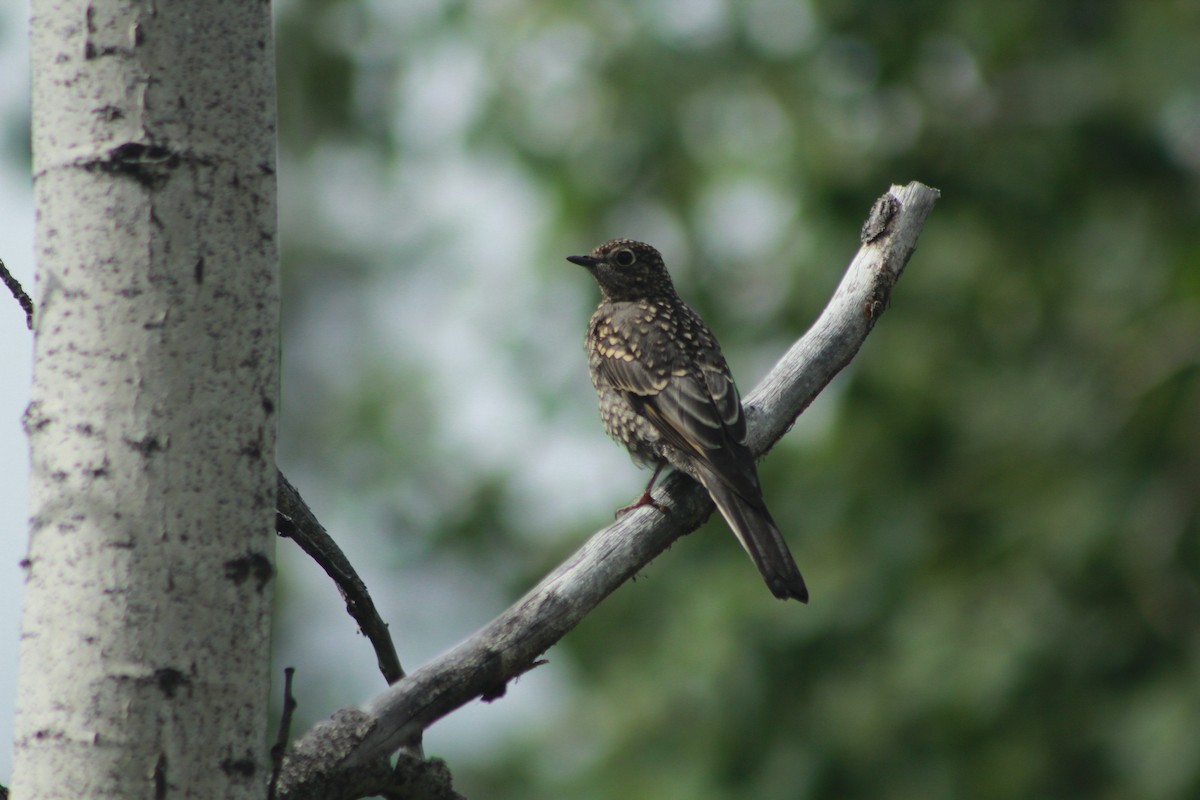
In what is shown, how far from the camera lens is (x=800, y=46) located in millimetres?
9578

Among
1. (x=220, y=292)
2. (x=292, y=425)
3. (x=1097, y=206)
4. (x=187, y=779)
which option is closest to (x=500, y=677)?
(x=187, y=779)

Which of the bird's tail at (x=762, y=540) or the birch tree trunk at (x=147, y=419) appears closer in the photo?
the birch tree trunk at (x=147, y=419)

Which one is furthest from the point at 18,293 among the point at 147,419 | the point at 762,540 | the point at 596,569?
the point at 762,540

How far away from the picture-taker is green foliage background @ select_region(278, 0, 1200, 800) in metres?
6.58

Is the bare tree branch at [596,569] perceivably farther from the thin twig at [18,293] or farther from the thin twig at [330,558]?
the thin twig at [18,293]

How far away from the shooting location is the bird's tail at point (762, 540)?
433cm

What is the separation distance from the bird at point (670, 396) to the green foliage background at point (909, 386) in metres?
1.49

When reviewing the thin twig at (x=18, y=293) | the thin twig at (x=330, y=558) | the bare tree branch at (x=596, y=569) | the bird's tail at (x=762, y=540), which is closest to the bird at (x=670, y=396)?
the bird's tail at (x=762, y=540)

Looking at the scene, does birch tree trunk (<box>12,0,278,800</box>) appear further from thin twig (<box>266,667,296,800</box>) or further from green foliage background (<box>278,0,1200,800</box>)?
green foliage background (<box>278,0,1200,800</box>)

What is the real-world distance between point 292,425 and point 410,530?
327 centimetres

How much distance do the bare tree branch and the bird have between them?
15cm

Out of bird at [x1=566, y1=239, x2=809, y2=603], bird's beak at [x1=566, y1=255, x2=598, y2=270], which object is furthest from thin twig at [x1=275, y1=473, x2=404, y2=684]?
bird's beak at [x1=566, y1=255, x2=598, y2=270]

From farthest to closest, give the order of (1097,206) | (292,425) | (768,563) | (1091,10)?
(292,425) < (1091,10) < (1097,206) < (768,563)

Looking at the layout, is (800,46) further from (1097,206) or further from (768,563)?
(768,563)
